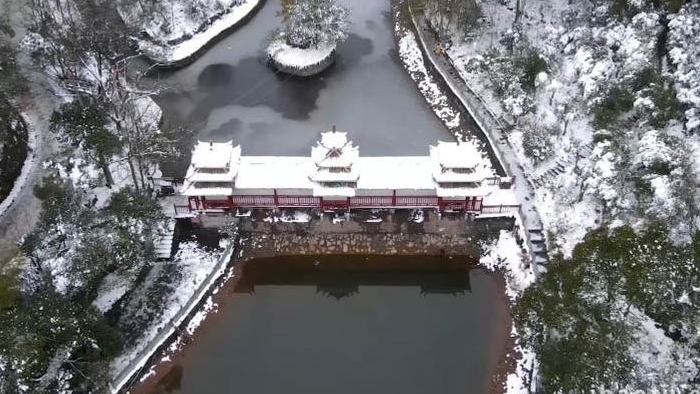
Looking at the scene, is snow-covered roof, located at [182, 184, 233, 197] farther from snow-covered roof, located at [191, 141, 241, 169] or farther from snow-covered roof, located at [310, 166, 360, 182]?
snow-covered roof, located at [310, 166, 360, 182]

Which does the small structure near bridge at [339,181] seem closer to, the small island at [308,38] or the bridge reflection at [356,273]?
the bridge reflection at [356,273]

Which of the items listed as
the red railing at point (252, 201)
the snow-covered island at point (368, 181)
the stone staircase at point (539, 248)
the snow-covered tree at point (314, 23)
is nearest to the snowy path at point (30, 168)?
the snow-covered island at point (368, 181)

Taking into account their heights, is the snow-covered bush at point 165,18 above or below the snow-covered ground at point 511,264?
above

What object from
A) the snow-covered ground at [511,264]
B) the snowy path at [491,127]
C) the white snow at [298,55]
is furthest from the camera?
the white snow at [298,55]

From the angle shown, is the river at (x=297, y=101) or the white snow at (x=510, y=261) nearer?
the white snow at (x=510, y=261)

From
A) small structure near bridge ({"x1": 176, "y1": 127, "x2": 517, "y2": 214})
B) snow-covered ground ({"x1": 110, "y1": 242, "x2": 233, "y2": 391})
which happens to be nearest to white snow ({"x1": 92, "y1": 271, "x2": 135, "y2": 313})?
snow-covered ground ({"x1": 110, "y1": 242, "x2": 233, "y2": 391})

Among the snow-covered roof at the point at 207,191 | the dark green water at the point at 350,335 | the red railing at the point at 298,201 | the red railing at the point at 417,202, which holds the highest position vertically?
the red railing at the point at 417,202

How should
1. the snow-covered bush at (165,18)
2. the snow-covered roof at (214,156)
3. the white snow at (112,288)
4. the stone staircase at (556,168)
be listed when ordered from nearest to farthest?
the white snow at (112,288)
the snow-covered roof at (214,156)
the stone staircase at (556,168)
the snow-covered bush at (165,18)

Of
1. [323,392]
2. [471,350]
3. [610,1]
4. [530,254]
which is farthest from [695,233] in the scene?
[610,1]
